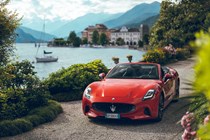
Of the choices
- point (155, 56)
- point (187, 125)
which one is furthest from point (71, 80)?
point (155, 56)

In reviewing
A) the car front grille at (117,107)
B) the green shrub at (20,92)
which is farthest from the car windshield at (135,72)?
the green shrub at (20,92)

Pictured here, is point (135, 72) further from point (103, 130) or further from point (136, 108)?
point (103, 130)

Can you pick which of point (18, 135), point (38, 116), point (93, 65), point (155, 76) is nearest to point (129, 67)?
point (155, 76)

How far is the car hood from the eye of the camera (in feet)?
26.9

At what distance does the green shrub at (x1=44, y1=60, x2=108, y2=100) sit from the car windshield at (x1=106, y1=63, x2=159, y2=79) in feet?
9.01

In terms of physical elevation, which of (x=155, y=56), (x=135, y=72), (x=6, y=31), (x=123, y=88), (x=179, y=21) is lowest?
(x=155, y=56)

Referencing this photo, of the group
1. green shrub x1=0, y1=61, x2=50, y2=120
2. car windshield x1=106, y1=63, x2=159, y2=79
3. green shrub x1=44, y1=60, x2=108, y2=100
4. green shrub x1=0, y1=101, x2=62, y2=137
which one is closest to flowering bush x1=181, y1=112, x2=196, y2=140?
green shrub x1=0, y1=101, x2=62, y2=137

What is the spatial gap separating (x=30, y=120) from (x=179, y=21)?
3725 centimetres

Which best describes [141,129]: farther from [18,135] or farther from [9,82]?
[9,82]

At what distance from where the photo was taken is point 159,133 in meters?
7.43

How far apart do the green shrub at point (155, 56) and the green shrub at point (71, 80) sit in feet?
42.0

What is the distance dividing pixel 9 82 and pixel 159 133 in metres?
4.39

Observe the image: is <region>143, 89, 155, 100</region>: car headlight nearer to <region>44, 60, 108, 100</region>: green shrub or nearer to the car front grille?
the car front grille

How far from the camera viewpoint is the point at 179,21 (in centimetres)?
4341
